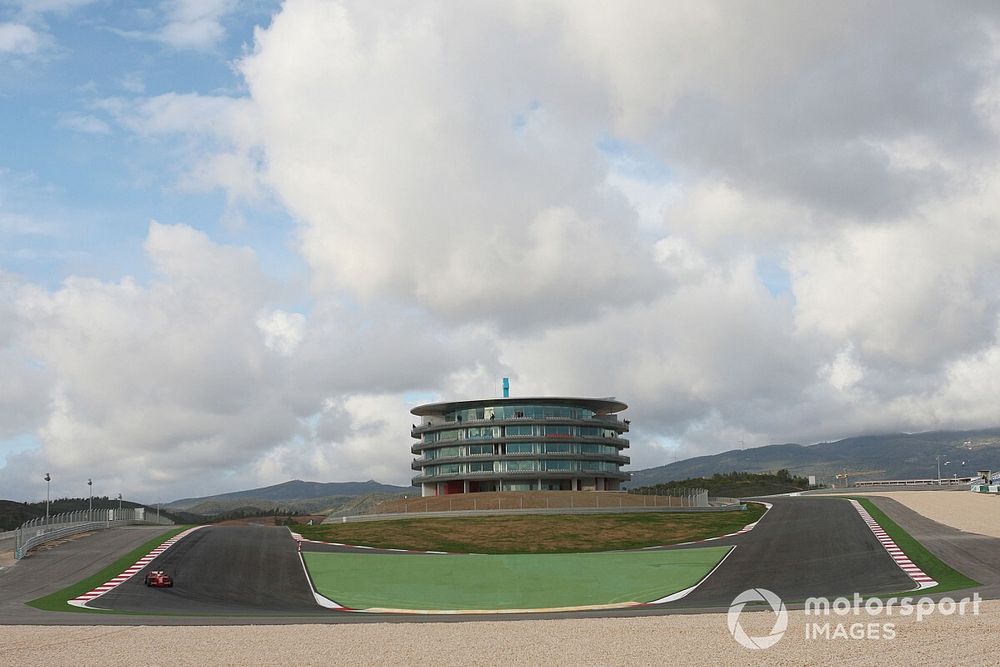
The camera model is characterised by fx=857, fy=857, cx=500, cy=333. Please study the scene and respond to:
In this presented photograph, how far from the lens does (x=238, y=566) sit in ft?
157

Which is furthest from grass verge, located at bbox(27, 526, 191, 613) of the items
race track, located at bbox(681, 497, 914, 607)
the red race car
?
race track, located at bbox(681, 497, 914, 607)

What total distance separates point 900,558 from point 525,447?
273ft

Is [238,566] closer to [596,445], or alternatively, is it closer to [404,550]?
[404,550]

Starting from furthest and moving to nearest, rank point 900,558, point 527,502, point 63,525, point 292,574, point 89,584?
point 527,502, point 63,525, point 292,574, point 900,558, point 89,584

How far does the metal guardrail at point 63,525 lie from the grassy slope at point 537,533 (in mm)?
17885

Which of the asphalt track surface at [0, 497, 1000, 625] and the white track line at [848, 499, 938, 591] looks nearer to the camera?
the asphalt track surface at [0, 497, 1000, 625]

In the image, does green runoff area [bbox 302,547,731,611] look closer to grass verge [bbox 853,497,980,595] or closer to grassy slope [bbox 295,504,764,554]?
grass verge [bbox 853,497,980,595]

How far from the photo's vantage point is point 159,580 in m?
40.9

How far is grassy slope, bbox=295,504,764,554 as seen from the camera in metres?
64.8

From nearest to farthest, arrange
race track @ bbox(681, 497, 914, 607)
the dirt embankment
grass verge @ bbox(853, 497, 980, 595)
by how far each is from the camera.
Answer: grass verge @ bbox(853, 497, 980, 595) → race track @ bbox(681, 497, 914, 607) → the dirt embankment

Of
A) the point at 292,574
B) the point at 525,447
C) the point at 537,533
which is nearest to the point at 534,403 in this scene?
the point at 525,447

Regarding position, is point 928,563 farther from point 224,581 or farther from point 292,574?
point 224,581

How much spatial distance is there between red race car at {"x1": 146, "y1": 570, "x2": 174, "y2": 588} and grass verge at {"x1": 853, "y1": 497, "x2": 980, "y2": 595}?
33.0m

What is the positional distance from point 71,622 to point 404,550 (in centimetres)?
3500
